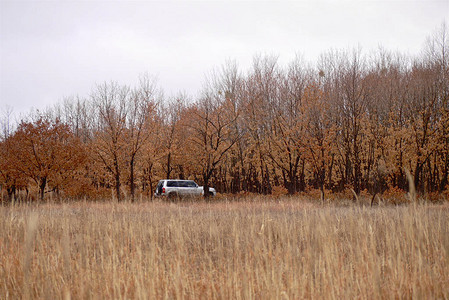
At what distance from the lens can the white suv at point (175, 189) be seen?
78.4 ft

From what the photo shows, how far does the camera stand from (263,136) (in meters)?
27.9

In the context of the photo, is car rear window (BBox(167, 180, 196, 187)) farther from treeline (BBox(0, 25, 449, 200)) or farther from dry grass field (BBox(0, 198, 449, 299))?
dry grass field (BBox(0, 198, 449, 299))

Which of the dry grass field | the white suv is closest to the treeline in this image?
the white suv

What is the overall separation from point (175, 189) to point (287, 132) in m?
8.59

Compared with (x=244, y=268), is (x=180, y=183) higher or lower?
higher

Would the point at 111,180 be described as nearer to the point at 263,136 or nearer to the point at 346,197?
the point at 263,136

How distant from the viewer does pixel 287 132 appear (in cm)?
2283

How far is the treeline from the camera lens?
20.6m

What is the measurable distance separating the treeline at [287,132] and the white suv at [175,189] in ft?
3.31

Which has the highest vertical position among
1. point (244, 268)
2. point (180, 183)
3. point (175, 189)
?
point (180, 183)

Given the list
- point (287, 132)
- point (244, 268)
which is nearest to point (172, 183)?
point (287, 132)

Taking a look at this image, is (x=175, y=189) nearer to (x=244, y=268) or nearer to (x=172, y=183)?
(x=172, y=183)

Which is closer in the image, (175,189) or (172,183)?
(175,189)

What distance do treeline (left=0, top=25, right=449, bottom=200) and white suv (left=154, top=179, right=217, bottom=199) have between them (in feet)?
3.31
